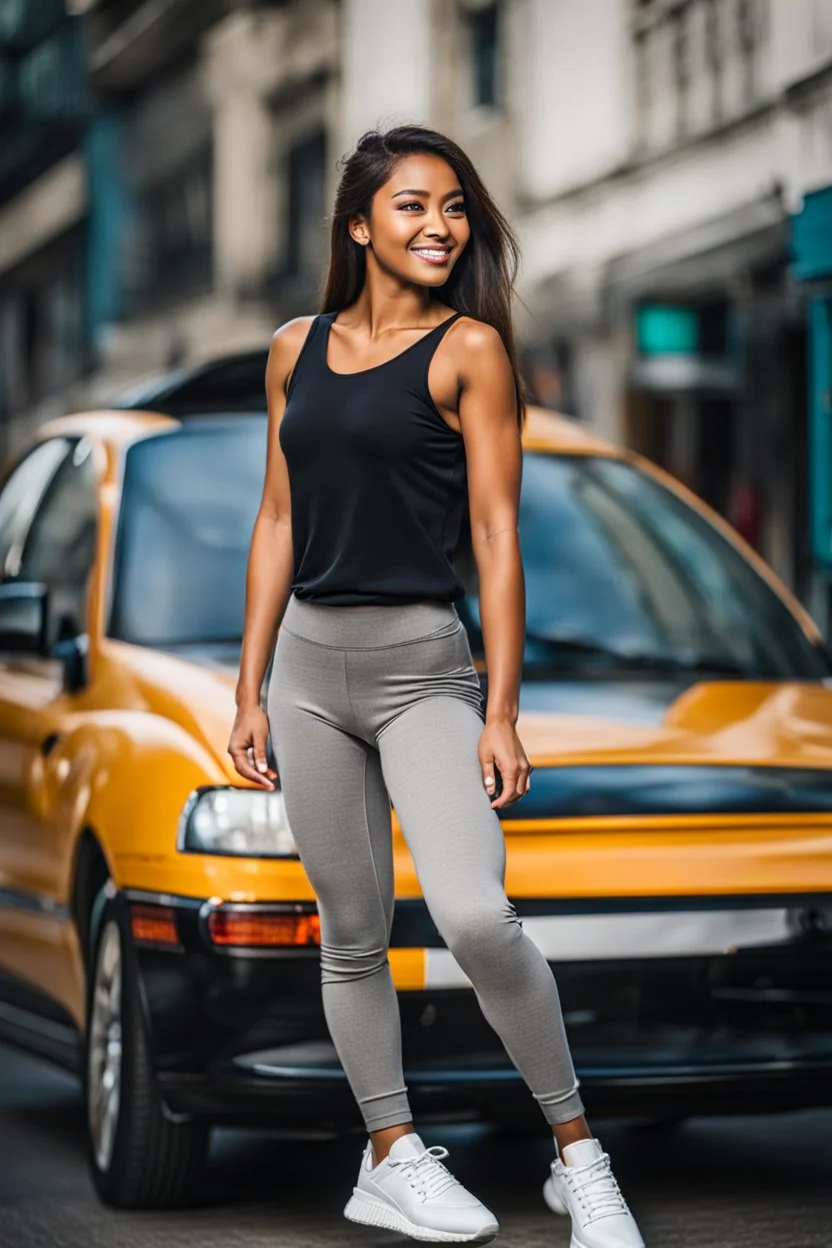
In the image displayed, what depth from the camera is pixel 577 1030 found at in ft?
16.3

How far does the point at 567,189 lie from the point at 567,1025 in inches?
621

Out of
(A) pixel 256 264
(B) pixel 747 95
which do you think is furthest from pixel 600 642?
(A) pixel 256 264

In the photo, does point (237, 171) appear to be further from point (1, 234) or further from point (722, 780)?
point (722, 780)

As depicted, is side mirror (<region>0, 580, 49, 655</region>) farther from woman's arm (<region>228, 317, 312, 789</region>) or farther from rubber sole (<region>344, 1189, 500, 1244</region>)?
rubber sole (<region>344, 1189, 500, 1244</region>)

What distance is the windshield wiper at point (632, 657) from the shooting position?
20.1 feet

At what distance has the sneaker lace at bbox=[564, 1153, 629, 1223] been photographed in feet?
14.4

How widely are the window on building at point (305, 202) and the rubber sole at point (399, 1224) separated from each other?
21916 millimetres

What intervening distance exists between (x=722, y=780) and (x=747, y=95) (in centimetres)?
1233

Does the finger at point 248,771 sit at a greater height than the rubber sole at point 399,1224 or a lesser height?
greater

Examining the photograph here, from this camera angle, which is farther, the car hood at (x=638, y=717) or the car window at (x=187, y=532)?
the car window at (x=187, y=532)

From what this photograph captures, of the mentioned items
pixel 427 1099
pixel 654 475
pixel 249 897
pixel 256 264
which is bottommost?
pixel 427 1099

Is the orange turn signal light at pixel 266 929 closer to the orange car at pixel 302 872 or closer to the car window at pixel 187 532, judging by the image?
the orange car at pixel 302 872

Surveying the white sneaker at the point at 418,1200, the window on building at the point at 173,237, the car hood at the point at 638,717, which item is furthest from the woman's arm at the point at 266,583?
the window on building at the point at 173,237

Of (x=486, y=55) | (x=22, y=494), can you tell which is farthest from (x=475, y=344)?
(x=486, y=55)
